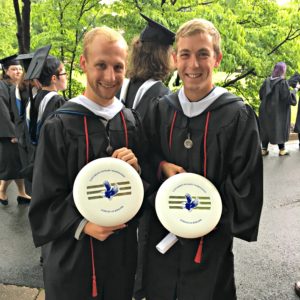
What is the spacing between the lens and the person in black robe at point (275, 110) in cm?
684

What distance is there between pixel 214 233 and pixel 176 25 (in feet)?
12.5

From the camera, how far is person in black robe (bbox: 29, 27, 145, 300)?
5.28 feet

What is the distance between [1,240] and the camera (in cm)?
364

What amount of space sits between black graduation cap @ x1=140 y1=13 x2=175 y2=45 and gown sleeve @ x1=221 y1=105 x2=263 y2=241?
113cm

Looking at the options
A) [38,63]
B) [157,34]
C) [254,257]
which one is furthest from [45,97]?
[254,257]

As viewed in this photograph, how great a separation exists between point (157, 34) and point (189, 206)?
1575mm

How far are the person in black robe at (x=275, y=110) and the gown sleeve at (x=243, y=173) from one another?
5.56 meters

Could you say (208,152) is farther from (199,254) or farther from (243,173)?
(199,254)

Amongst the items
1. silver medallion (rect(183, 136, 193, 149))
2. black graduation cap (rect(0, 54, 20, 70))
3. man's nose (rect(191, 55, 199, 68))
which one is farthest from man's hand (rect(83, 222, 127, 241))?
black graduation cap (rect(0, 54, 20, 70))

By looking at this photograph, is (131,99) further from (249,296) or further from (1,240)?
(1,240)

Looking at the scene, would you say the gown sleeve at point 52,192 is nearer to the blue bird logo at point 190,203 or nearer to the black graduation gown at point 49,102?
the blue bird logo at point 190,203

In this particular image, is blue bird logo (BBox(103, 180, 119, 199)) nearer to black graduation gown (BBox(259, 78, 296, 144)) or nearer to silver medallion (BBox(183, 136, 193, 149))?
silver medallion (BBox(183, 136, 193, 149))

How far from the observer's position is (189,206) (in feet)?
5.13

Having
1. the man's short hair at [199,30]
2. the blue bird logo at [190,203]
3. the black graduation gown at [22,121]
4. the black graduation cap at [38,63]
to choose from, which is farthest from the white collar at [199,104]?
the black graduation gown at [22,121]
